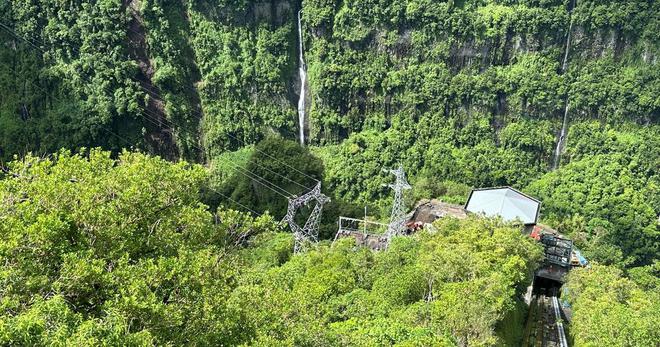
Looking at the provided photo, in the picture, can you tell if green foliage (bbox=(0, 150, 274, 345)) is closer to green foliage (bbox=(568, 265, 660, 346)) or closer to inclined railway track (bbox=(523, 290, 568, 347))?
green foliage (bbox=(568, 265, 660, 346))

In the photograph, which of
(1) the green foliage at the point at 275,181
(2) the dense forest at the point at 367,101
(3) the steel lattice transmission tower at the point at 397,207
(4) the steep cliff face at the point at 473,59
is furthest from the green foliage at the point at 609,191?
(1) the green foliage at the point at 275,181

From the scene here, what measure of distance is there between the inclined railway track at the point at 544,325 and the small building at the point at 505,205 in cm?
756

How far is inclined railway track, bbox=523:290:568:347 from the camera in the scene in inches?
1423

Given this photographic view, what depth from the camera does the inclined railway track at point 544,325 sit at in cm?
3616

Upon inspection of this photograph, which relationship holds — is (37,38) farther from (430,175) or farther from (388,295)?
(388,295)

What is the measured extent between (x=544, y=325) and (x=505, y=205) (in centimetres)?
1417

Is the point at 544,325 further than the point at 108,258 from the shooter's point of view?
Yes

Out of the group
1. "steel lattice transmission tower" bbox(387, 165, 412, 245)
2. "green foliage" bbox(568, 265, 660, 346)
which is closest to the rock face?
"steel lattice transmission tower" bbox(387, 165, 412, 245)

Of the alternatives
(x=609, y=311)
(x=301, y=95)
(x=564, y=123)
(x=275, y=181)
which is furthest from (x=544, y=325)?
(x=301, y=95)

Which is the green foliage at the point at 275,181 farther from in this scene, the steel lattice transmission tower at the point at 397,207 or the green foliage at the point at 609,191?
the green foliage at the point at 609,191

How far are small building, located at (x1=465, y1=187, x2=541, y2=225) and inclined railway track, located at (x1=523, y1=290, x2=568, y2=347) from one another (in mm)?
7557

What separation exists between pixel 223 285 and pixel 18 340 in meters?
5.97

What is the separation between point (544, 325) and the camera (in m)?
39.2

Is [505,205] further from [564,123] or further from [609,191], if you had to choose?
[564,123]
